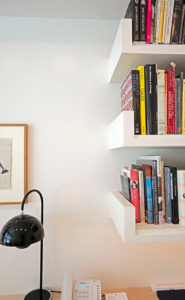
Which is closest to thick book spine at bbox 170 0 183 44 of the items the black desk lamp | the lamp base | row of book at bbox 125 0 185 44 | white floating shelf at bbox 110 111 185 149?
row of book at bbox 125 0 185 44

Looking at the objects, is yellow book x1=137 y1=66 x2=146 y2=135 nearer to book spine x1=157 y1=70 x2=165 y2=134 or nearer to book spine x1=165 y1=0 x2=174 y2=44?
book spine x1=157 y1=70 x2=165 y2=134

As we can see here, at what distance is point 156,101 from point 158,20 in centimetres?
36

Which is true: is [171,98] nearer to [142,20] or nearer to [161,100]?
[161,100]

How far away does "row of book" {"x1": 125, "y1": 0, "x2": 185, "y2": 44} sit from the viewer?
85 cm

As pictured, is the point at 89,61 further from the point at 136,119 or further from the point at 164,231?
the point at 164,231

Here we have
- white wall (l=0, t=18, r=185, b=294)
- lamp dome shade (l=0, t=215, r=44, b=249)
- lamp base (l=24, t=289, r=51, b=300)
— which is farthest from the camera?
white wall (l=0, t=18, r=185, b=294)

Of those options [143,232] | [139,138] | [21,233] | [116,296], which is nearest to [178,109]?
[139,138]

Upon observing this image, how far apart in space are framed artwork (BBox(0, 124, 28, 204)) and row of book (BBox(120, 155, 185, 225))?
0.62 metres

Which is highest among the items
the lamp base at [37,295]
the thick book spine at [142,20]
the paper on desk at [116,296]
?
the thick book spine at [142,20]

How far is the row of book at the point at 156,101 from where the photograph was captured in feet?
2.78

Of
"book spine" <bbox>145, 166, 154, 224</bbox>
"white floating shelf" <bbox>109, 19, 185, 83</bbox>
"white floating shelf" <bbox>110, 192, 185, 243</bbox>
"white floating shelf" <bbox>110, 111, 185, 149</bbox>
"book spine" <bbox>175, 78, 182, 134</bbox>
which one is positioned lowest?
"white floating shelf" <bbox>110, 192, 185, 243</bbox>

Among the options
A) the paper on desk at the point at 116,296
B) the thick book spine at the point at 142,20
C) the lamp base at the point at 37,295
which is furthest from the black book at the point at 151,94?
the lamp base at the point at 37,295

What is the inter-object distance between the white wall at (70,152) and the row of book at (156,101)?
1.13ft

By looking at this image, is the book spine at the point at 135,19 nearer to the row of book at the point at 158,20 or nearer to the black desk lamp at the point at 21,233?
the row of book at the point at 158,20
